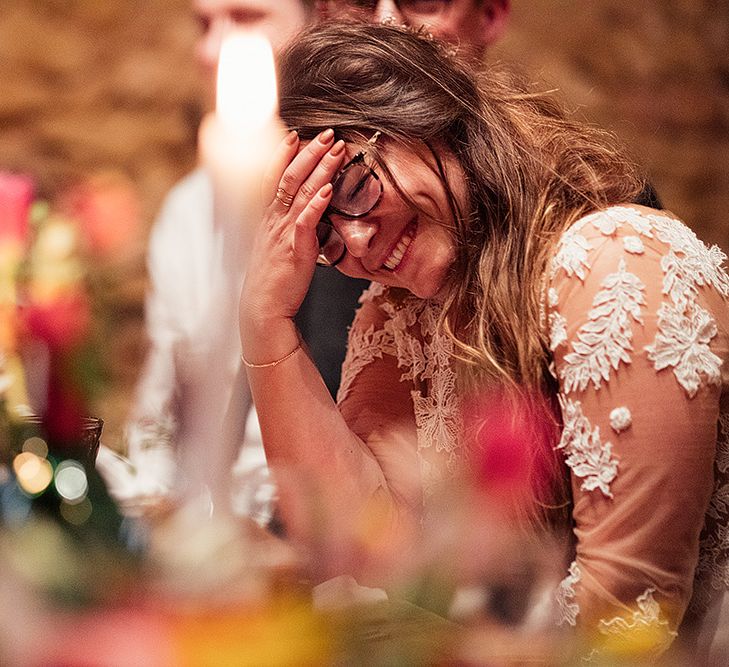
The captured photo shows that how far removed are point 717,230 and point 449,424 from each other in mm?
2398

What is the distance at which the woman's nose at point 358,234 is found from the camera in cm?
130

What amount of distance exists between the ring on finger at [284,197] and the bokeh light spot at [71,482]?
2.87 ft

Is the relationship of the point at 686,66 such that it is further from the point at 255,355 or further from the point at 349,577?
the point at 349,577

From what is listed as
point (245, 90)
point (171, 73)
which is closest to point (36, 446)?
point (245, 90)

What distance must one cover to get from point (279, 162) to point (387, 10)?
18.3 inches

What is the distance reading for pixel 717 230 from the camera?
3621 millimetres

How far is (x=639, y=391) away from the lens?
1.18 m

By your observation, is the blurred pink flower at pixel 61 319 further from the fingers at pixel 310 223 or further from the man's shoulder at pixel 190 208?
the man's shoulder at pixel 190 208

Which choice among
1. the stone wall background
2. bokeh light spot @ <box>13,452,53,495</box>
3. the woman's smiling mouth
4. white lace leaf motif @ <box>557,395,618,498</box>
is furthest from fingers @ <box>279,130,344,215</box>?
the stone wall background

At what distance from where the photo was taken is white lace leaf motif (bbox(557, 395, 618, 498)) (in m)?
1.19

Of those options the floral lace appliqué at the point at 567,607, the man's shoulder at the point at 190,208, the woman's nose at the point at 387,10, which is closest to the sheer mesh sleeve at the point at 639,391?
the floral lace appliqué at the point at 567,607

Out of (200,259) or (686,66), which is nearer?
(200,259)

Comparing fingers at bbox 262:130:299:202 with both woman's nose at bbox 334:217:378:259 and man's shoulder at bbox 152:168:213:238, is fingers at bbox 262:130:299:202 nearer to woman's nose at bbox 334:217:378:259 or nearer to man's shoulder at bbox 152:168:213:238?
woman's nose at bbox 334:217:378:259

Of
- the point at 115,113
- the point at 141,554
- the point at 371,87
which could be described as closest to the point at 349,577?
the point at 141,554
